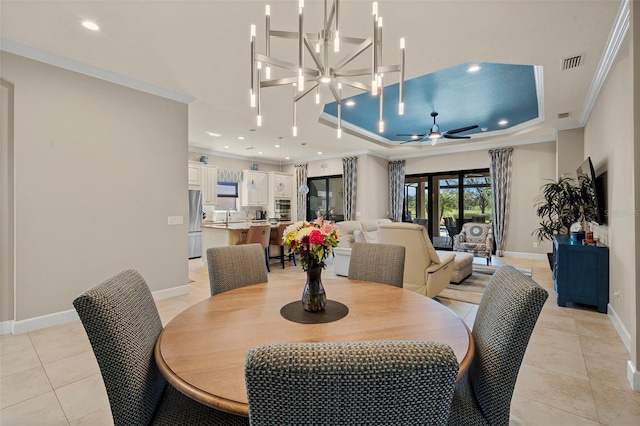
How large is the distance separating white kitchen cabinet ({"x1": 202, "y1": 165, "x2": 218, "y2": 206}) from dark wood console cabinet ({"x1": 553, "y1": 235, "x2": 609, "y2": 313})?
695 cm

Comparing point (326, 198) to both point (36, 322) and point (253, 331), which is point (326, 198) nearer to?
point (36, 322)

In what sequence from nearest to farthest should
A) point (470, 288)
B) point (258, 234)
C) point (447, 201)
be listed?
point (470, 288) < point (258, 234) < point (447, 201)

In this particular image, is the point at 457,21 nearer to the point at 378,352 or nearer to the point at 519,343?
the point at 519,343

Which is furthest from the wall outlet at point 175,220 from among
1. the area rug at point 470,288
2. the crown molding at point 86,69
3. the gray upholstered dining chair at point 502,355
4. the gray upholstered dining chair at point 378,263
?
the gray upholstered dining chair at point 502,355

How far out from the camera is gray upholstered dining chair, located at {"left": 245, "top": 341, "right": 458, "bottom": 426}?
1.88ft

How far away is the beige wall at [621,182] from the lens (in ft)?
6.84

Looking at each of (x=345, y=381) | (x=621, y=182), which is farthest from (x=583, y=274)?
(x=345, y=381)

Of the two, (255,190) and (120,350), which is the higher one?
(255,190)

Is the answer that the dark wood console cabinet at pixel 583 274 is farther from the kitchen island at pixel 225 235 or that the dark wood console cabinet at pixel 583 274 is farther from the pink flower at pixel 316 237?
the kitchen island at pixel 225 235

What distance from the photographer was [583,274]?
3.49 m

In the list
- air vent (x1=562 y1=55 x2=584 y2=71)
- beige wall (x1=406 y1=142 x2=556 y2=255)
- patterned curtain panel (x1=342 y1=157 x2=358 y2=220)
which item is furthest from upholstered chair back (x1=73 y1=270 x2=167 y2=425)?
beige wall (x1=406 y1=142 x2=556 y2=255)

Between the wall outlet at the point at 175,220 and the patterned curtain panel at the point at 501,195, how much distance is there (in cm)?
666

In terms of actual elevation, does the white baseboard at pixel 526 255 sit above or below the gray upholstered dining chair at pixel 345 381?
below

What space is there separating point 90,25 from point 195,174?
4.84m
